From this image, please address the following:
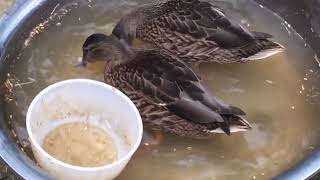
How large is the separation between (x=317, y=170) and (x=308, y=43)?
1.12 metres

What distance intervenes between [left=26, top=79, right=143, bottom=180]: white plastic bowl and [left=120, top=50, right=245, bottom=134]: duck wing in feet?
0.44

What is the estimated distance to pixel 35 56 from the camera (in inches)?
148

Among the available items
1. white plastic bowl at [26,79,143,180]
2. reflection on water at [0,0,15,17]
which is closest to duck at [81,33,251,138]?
white plastic bowl at [26,79,143,180]

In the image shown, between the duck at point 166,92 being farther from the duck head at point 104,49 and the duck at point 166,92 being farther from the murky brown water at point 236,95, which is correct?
the murky brown water at point 236,95

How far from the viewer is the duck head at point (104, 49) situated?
358 centimetres

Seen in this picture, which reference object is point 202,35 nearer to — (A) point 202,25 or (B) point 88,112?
(A) point 202,25

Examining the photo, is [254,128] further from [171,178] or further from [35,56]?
[35,56]

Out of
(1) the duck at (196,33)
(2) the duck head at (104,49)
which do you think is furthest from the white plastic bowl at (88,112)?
(1) the duck at (196,33)

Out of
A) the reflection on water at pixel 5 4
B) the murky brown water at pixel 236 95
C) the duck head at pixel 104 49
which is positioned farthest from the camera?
the reflection on water at pixel 5 4

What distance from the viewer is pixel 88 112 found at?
137 inches

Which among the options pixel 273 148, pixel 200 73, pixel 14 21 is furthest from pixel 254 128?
pixel 14 21

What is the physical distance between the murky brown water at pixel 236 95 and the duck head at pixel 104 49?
178mm

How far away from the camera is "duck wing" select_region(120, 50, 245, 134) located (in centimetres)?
324

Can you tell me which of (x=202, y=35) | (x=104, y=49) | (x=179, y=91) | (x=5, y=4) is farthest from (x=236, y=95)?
(x=5, y=4)
